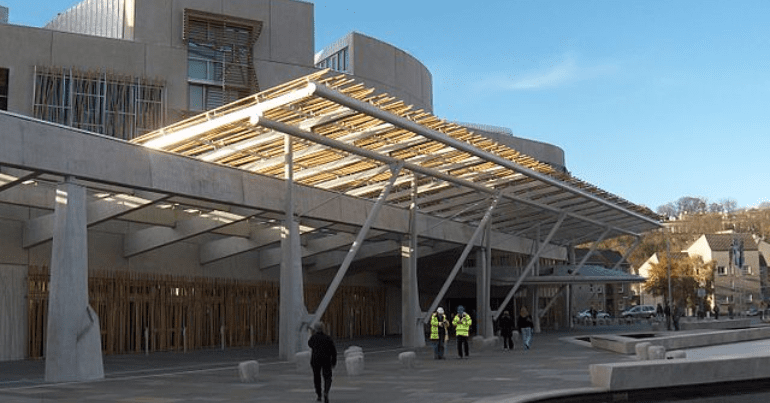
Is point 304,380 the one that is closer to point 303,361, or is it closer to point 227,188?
point 303,361

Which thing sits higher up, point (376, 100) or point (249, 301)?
point (376, 100)

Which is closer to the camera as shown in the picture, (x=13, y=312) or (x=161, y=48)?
(x=13, y=312)

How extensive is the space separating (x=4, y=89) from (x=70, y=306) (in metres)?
16.8

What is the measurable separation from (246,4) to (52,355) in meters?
24.1

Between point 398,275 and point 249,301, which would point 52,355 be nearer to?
point 249,301

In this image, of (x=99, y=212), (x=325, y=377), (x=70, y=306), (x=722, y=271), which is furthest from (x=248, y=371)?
(x=722, y=271)

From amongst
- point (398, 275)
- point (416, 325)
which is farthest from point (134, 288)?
point (398, 275)

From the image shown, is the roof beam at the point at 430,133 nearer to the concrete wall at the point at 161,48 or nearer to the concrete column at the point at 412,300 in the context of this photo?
the concrete column at the point at 412,300

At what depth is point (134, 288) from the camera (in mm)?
30297

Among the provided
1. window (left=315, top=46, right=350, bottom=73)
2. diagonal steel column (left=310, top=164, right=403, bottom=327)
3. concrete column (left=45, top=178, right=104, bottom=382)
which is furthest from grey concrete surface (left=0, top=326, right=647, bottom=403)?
window (left=315, top=46, right=350, bottom=73)

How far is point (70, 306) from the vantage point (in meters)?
18.1

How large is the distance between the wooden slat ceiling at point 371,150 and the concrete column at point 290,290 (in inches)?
72.0

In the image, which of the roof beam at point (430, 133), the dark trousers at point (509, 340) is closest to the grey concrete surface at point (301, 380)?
the dark trousers at point (509, 340)

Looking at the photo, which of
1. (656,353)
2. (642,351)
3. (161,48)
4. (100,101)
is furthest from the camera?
(161,48)
